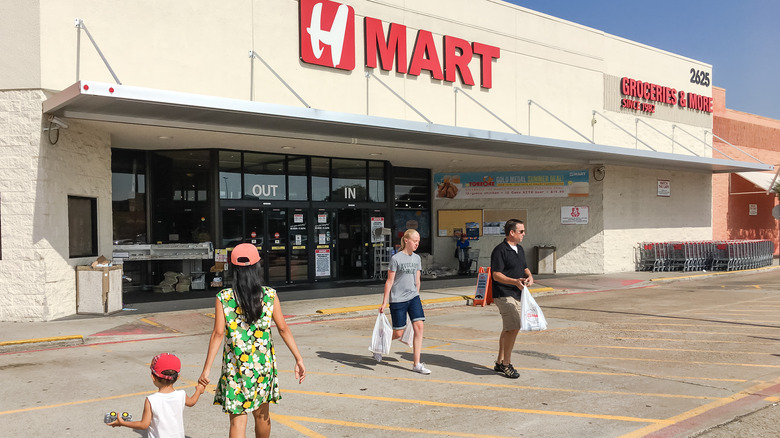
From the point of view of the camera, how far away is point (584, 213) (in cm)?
2194

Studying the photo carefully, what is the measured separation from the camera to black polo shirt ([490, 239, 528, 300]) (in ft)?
23.5

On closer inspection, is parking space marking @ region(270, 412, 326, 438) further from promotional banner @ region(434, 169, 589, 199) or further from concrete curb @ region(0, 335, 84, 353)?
promotional banner @ region(434, 169, 589, 199)

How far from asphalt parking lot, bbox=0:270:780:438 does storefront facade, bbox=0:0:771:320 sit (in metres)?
3.84

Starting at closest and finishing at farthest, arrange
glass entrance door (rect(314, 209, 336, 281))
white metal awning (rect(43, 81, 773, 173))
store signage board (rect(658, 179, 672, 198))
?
white metal awning (rect(43, 81, 773, 173)), glass entrance door (rect(314, 209, 336, 281)), store signage board (rect(658, 179, 672, 198))

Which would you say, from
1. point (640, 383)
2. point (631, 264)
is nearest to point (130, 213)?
point (640, 383)

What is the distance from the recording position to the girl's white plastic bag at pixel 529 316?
6949mm

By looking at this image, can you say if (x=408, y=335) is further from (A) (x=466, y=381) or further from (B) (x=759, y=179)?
(B) (x=759, y=179)

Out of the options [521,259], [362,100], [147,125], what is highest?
[362,100]

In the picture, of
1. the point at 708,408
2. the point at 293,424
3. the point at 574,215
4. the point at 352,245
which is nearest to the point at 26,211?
the point at 293,424

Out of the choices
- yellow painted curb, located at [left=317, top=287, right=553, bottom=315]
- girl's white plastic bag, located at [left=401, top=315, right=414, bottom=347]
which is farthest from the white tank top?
yellow painted curb, located at [left=317, top=287, right=553, bottom=315]

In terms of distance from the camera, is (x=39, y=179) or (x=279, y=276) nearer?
(x=39, y=179)

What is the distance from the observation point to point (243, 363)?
411cm

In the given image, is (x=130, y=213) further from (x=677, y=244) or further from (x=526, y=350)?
(x=677, y=244)

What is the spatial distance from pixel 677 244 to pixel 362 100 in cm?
1394
